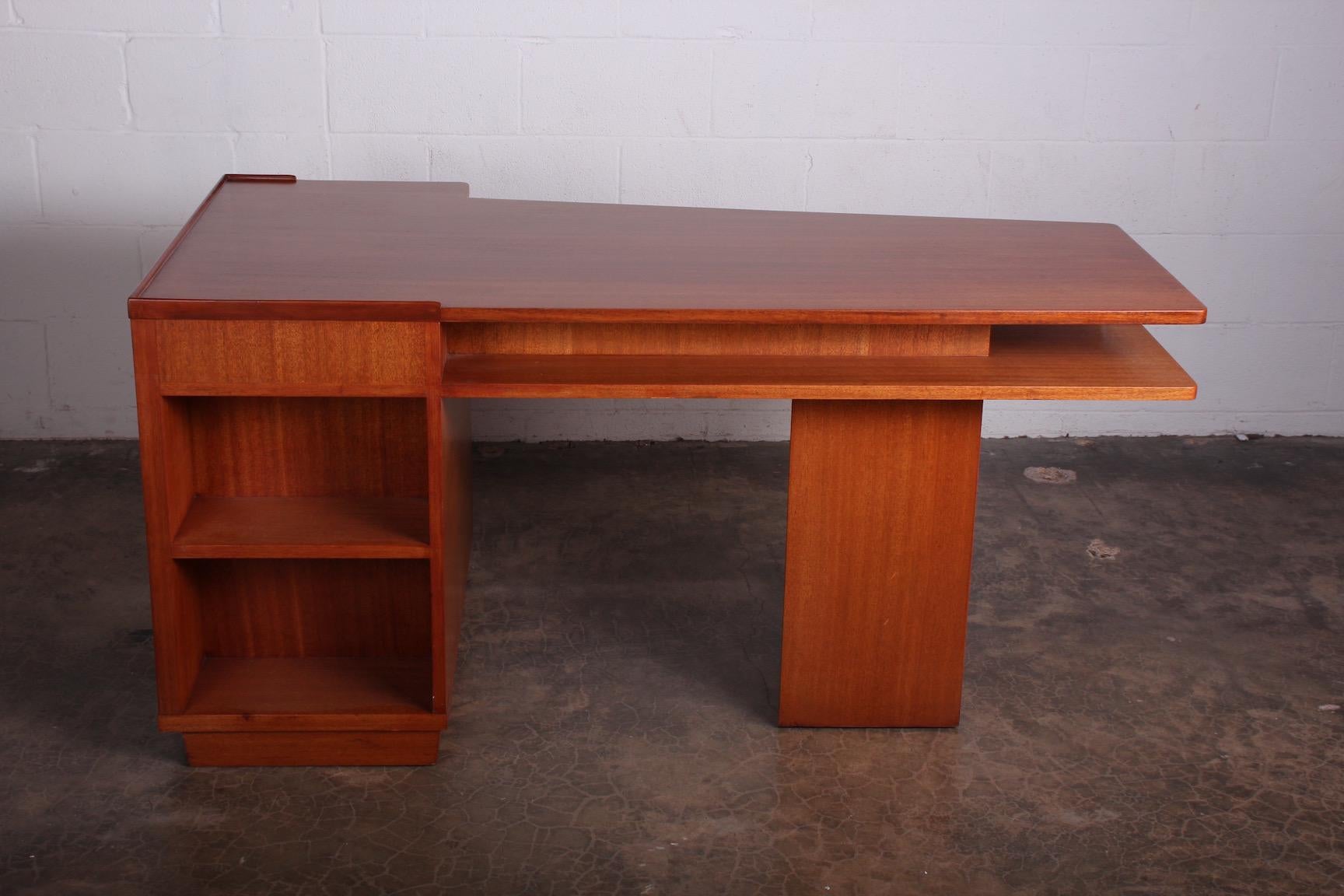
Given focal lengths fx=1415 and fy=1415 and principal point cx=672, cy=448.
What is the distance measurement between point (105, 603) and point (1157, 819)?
210 cm

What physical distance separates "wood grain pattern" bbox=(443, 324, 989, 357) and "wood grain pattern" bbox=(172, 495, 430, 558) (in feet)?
1.02

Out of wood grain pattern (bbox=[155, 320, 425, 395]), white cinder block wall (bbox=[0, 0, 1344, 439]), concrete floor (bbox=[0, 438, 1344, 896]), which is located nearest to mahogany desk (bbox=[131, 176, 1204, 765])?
wood grain pattern (bbox=[155, 320, 425, 395])

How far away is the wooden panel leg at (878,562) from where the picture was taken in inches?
93.1

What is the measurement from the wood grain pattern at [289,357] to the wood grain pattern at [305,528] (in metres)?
0.26

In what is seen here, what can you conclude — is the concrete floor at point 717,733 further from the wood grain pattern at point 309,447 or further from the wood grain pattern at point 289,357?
the wood grain pattern at point 289,357

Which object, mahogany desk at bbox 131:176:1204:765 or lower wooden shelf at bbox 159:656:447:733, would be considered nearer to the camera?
mahogany desk at bbox 131:176:1204:765

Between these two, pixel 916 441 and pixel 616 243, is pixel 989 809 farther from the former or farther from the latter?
pixel 616 243

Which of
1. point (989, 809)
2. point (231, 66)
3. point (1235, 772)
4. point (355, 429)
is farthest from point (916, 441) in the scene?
point (231, 66)

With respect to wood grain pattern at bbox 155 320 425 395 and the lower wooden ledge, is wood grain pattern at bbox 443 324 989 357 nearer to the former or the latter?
wood grain pattern at bbox 155 320 425 395

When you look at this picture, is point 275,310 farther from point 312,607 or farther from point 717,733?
point 717,733

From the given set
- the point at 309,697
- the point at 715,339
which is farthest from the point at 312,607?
the point at 715,339

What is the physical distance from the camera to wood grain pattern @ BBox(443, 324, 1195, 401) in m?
2.16

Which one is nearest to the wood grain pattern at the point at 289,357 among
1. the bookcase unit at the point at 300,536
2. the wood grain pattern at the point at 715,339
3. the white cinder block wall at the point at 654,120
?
the bookcase unit at the point at 300,536

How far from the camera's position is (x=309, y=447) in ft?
8.05
